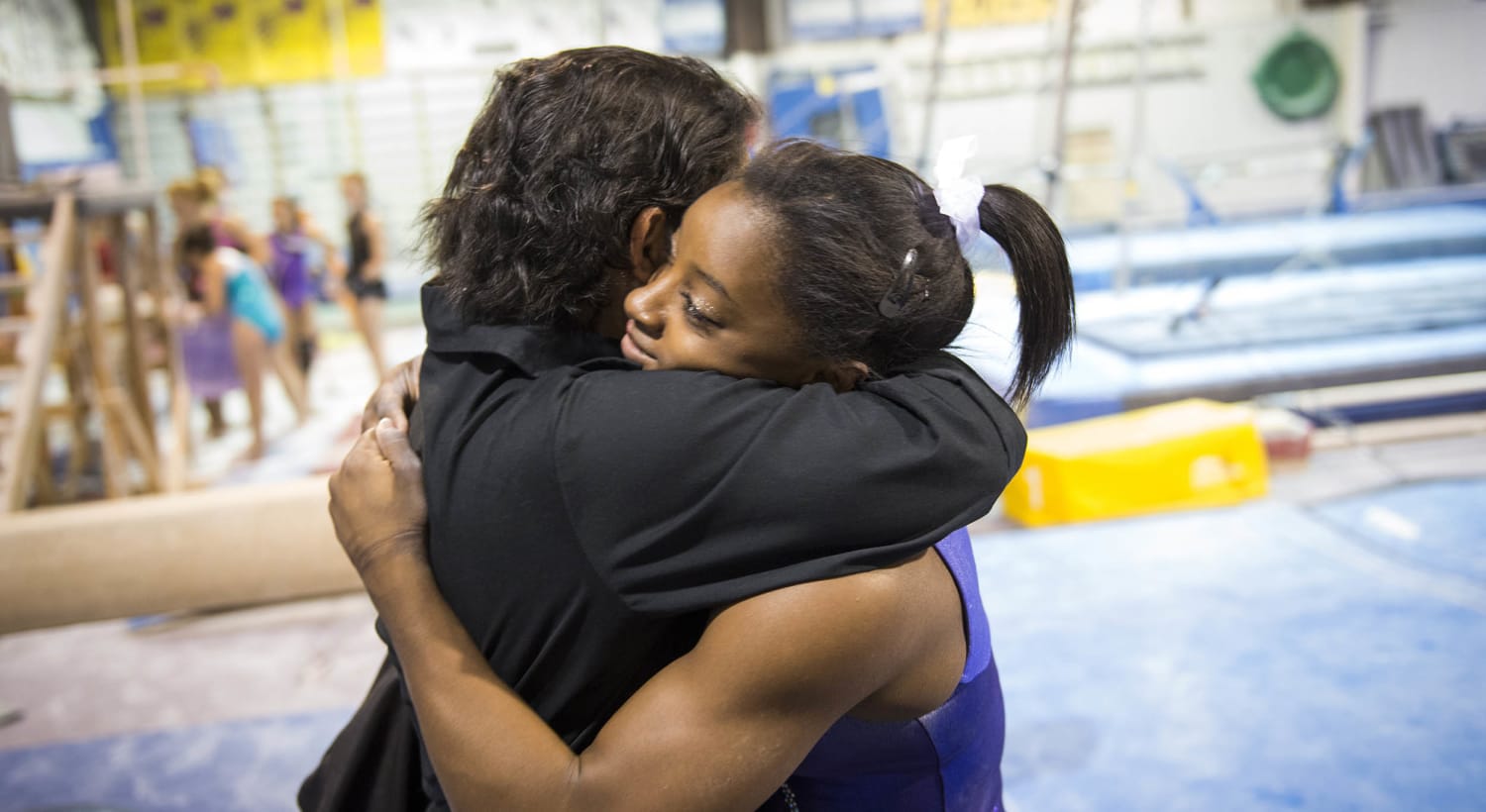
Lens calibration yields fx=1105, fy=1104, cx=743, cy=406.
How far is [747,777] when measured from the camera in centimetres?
83

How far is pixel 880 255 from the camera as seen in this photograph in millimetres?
926

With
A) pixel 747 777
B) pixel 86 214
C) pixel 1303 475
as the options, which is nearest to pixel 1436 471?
pixel 1303 475

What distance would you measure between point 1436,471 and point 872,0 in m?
8.82

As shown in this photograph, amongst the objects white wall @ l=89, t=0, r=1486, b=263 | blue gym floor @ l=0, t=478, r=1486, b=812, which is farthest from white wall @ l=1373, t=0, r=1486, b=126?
blue gym floor @ l=0, t=478, r=1486, b=812

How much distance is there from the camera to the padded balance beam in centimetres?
254

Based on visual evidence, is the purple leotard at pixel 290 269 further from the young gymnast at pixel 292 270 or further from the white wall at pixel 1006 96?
the white wall at pixel 1006 96

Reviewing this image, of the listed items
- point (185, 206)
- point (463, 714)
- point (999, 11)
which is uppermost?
point (999, 11)

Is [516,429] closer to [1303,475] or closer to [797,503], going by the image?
[797,503]

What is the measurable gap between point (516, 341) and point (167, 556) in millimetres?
2139

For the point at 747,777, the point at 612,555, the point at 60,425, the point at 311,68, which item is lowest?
the point at 60,425

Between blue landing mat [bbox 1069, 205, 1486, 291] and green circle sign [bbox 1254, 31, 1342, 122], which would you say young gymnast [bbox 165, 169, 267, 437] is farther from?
green circle sign [bbox 1254, 31, 1342, 122]

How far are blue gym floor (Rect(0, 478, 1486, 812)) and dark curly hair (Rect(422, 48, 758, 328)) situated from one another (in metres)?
1.89

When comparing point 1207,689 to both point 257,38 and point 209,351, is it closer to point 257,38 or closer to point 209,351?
point 209,351

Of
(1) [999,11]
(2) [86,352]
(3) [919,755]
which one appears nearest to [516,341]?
(3) [919,755]
